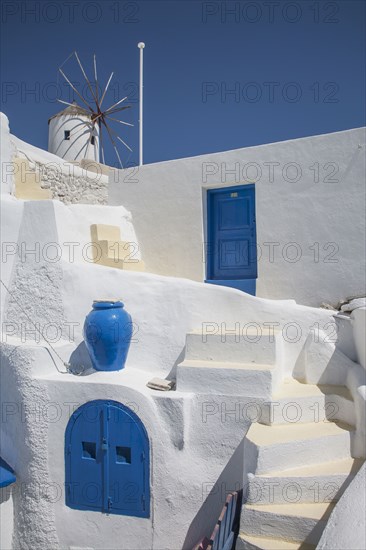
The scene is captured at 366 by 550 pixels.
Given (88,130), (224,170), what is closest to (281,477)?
(224,170)

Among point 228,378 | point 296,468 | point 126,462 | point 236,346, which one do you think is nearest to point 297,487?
point 296,468

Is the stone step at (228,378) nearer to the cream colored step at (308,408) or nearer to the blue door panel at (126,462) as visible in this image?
the cream colored step at (308,408)

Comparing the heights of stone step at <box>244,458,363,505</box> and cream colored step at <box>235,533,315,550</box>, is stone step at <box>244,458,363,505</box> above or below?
above

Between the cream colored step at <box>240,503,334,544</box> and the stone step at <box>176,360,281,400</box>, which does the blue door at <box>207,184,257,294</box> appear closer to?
the stone step at <box>176,360,281,400</box>

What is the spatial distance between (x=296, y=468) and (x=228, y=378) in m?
1.13

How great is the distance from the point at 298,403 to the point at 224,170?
A: 15.1 ft

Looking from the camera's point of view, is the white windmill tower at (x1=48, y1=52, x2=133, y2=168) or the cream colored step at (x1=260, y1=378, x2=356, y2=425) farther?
the white windmill tower at (x1=48, y1=52, x2=133, y2=168)

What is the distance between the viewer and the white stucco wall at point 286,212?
6.32 metres

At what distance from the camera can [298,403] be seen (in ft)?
14.1

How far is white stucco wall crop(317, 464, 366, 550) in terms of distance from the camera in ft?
8.04

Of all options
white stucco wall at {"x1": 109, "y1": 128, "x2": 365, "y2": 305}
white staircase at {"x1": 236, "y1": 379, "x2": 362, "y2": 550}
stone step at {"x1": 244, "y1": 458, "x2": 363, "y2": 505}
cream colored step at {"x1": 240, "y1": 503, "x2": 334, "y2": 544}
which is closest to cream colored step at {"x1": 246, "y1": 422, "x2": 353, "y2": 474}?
white staircase at {"x1": 236, "y1": 379, "x2": 362, "y2": 550}

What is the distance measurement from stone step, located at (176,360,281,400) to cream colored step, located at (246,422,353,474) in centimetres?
44

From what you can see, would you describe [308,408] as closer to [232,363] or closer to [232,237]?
[232,363]

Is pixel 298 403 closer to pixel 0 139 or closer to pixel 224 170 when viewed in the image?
pixel 224 170
